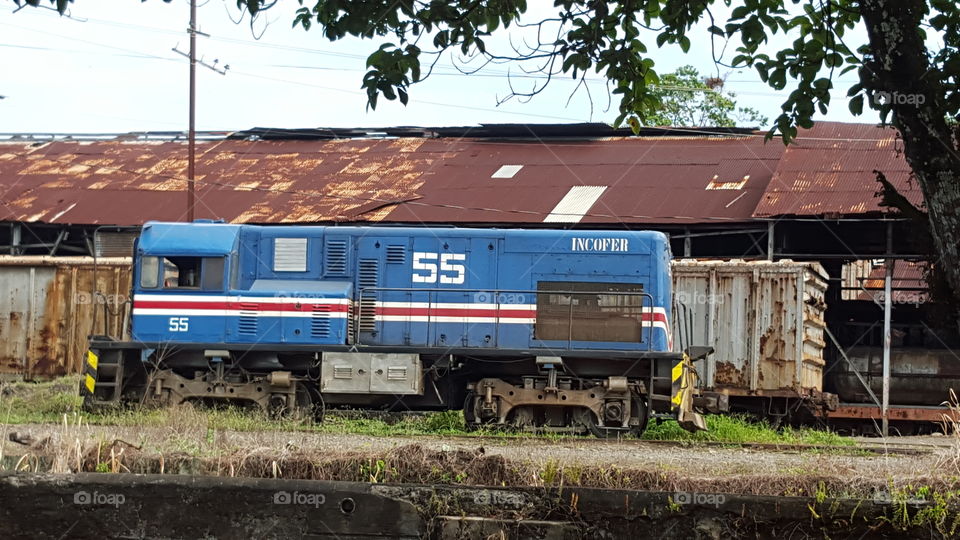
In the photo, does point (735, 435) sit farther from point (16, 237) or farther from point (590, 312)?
point (16, 237)

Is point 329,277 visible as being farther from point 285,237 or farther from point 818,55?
point 818,55

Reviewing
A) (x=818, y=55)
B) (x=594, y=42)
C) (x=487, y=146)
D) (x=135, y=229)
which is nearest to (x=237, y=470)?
(x=594, y=42)

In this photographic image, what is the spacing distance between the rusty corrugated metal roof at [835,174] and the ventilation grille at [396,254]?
34.6ft

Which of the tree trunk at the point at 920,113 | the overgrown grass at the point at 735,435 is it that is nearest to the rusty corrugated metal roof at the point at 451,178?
the overgrown grass at the point at 735,435

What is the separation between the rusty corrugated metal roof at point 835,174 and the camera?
2289 centimetres

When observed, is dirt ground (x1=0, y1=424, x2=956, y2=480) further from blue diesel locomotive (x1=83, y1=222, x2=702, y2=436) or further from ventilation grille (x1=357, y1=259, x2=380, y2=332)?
ventilation grille (x1=357, y1=259, x2=380, y2=332)

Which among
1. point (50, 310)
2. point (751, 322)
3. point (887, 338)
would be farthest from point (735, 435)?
point (50, 310)

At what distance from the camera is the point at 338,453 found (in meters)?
7.55

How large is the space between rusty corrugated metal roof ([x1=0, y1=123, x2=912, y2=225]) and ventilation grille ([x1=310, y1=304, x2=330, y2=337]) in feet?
35.7

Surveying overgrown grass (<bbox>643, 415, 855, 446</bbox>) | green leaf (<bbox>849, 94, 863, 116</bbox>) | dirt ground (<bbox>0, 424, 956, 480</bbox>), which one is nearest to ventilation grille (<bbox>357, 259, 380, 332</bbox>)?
overgrown grass (<bbox>643, 415, 855, 446</bbox>)

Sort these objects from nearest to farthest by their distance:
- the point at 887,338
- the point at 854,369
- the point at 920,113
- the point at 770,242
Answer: the point at 920,113, the point at 887,338, the point at 854,369, the point at 770,242

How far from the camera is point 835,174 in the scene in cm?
2508

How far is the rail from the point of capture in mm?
15373

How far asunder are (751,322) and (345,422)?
8.34m
